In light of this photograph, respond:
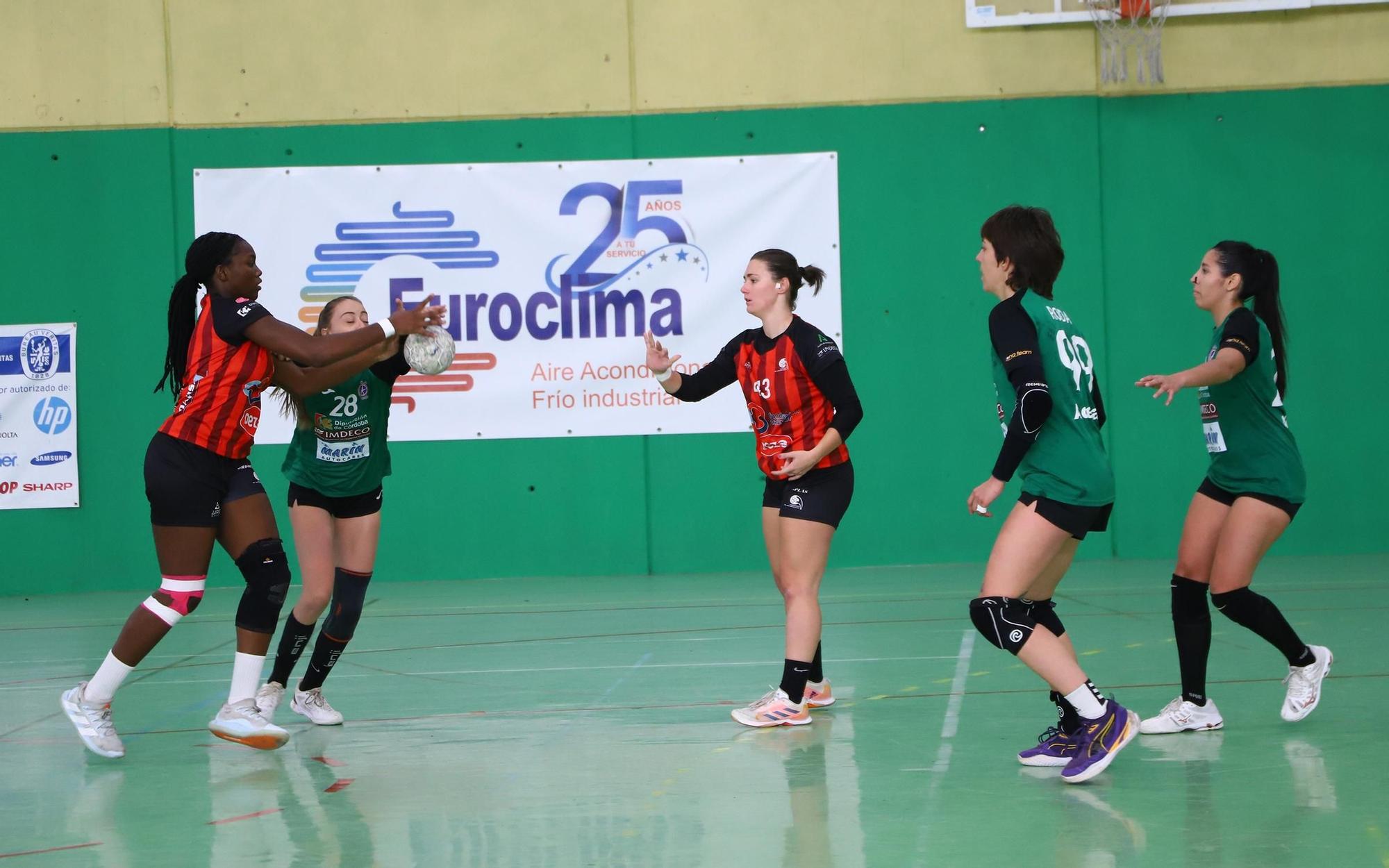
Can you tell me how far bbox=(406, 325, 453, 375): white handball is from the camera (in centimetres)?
502

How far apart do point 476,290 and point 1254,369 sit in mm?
6454

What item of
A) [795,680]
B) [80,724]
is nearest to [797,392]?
[795,680]

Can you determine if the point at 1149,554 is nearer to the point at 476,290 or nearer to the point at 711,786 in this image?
the point at 476,290

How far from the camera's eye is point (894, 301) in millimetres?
10148

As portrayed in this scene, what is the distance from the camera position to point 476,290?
1005 centimetres

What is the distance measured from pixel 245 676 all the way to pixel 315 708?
548mm

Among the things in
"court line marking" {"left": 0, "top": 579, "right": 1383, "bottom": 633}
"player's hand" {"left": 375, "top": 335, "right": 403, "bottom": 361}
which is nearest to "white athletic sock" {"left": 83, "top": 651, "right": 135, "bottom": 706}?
"player's hand" {"left": 375, "top": 335, "right": 403, "bottom": 361}

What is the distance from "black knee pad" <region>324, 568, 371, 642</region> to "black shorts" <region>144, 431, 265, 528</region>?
2.05 ft

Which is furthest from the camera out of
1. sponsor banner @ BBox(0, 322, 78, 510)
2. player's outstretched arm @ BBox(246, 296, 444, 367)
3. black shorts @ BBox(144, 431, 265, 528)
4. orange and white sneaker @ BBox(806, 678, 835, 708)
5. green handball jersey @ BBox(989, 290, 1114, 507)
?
sponsor banner @ BBox(0, 322, 78, 510)

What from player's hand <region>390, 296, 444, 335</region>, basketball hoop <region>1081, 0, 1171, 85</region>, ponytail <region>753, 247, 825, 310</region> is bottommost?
player's hand <region>390, 296, 444, 335</region>

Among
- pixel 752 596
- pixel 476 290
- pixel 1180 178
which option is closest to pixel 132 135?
pixel 476 290

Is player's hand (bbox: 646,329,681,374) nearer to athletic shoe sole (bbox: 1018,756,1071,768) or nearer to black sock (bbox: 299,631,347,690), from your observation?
black sock (bbox: 299,631,347,690)

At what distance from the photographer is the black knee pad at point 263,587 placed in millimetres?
4770

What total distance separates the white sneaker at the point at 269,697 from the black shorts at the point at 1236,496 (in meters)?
3.53
